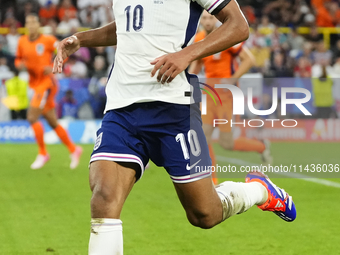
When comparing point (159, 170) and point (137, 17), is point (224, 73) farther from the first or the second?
point (137, 17)

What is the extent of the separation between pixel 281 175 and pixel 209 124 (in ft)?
7.92

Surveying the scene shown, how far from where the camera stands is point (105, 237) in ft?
9.20

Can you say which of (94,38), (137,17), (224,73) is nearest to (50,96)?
(224,73)

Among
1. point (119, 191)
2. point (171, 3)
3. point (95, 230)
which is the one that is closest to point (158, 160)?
point (119, 191)

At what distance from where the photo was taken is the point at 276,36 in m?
17.2

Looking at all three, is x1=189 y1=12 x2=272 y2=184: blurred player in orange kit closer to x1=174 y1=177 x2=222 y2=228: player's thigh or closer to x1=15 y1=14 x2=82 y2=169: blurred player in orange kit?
x1=15 y1=14 x2=82 y2=169: blurred player in orange kit

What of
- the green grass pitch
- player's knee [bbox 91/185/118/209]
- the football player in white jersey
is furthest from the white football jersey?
the green grass pitch

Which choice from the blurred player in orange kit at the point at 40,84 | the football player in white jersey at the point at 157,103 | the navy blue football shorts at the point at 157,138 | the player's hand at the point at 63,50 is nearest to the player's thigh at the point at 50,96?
the blurred player in orange kit at the point at 40,84

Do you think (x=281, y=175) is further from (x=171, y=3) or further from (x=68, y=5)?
(x=68, y=5)

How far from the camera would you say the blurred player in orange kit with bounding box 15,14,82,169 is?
348 inches

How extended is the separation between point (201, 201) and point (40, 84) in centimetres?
626

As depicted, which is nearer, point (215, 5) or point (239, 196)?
point (215, 5)

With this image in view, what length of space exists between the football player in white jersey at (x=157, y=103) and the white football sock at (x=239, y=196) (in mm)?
194

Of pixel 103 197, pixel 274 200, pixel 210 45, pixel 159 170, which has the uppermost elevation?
pixel 210 45
